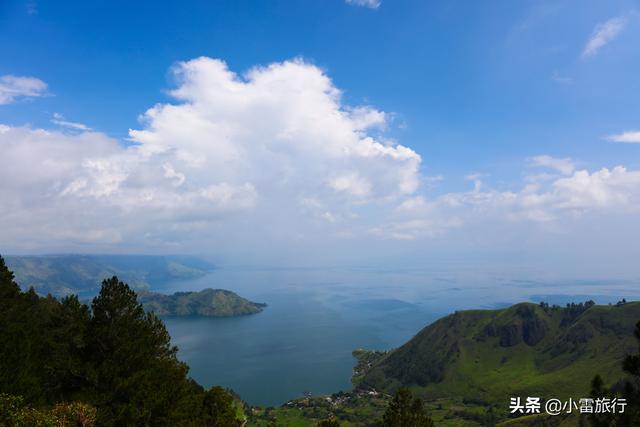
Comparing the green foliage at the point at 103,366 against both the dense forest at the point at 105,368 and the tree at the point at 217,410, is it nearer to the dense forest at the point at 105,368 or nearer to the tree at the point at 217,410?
the dense forest at the point at 105,368

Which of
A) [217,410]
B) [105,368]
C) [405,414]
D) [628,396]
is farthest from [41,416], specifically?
[628,396]

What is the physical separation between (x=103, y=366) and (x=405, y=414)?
30.7 meters

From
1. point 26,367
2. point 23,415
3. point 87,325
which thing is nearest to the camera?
point 23,415

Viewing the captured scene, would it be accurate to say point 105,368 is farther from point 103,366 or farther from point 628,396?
point 628,396

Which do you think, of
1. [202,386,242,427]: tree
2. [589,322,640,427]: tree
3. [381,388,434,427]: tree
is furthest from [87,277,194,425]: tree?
[589,322,640,427]: tree

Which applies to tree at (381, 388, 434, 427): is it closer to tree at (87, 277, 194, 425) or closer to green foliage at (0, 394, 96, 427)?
tree at (87, 277, 194, 425)

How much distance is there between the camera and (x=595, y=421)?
82.7ft

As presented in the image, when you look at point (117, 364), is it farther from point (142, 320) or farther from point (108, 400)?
point (142, 320)

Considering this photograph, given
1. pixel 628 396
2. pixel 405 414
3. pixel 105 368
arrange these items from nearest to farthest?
pixel 628 396 < pixel 105 368 < pixel 405 414

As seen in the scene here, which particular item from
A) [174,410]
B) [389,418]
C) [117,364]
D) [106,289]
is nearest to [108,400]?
[117,364]

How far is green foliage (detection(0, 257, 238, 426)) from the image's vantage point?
94.3ft

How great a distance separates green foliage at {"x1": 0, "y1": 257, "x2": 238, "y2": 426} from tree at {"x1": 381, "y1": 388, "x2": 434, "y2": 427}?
20693 millimetres

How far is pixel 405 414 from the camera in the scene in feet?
133

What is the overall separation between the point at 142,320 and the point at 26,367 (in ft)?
33.8
